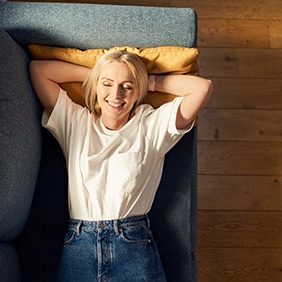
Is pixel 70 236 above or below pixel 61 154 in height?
below

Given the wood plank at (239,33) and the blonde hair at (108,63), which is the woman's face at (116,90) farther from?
the wood plank at (239,33)

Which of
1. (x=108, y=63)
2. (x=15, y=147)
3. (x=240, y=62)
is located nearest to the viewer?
(x=15, y=147)

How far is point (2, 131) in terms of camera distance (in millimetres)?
1394

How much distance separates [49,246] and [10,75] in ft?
2.11

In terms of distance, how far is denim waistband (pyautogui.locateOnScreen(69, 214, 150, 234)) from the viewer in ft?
4.87

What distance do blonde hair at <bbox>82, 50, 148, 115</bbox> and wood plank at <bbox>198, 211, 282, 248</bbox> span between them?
732 millimetres

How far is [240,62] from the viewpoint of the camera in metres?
2.29

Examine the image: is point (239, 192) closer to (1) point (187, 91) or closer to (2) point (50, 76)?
(1) point (187, 91)

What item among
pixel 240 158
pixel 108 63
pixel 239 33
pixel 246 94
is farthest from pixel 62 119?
pixel 239 33

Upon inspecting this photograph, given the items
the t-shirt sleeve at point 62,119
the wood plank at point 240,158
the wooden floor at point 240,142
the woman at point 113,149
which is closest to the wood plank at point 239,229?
the wooden floor at point 240,142

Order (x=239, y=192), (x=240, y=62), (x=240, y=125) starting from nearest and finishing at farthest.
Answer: (x=239, y=192) < (x=240, y=125) < (x=240, y=62)

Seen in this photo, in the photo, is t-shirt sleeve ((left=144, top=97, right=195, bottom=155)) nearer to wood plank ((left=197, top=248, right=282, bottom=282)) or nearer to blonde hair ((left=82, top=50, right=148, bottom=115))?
blonde hair ((left=82, top=50, right=148, bottom=115))

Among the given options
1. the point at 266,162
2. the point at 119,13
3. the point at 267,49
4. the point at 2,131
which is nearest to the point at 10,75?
the point at 2,131

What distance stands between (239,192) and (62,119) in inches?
38.4
